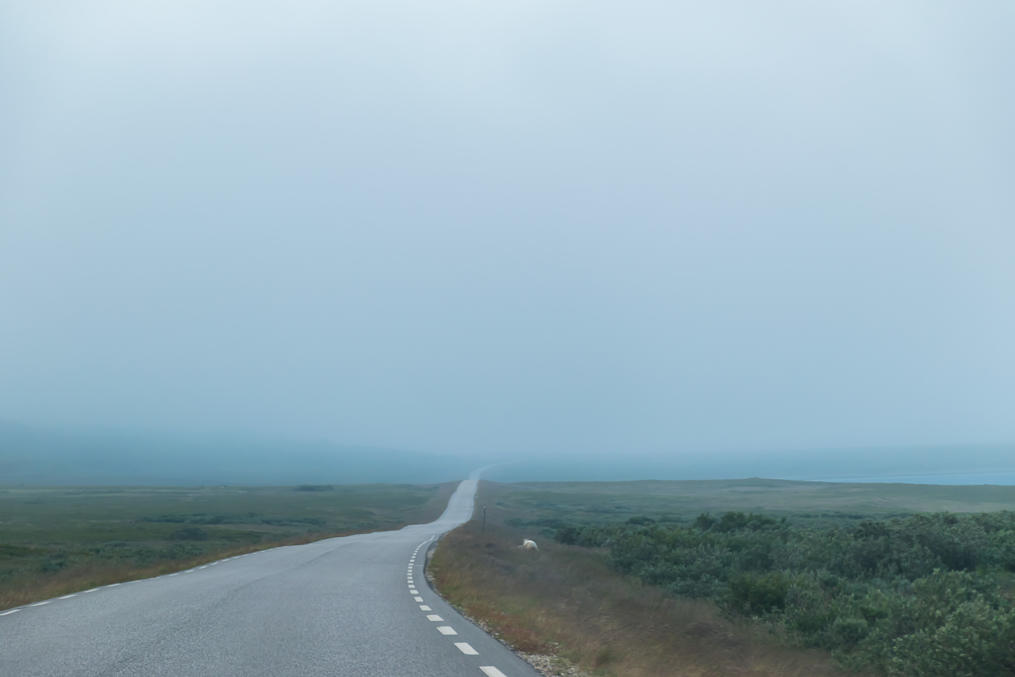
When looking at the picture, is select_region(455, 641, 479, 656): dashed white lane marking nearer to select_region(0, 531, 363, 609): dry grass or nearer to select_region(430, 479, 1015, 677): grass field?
select_region(430, 479, 1015, 677): grass field

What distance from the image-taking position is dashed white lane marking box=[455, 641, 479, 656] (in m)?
11.2

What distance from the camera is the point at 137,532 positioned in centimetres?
6762

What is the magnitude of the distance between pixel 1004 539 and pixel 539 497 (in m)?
122

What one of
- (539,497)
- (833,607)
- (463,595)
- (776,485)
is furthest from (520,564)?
(776,485)

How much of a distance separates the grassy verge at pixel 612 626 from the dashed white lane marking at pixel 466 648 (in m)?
0.79

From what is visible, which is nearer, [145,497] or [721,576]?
[721,576]

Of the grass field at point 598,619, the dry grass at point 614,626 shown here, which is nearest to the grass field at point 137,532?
the grass field at point 598,619

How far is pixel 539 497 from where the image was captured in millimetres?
149625

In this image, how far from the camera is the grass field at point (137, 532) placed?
2491 cm

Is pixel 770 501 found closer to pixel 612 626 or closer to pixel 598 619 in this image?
pixel 598 619

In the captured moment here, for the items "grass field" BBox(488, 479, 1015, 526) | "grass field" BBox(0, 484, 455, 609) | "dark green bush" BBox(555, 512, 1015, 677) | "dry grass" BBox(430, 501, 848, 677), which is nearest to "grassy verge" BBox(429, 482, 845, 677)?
"dry grass" BBox(430, 501, 848, 677)

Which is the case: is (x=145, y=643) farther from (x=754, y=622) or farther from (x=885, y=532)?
(x=885, y=532)

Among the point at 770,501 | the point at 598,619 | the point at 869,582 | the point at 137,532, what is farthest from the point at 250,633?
the point at 770,501

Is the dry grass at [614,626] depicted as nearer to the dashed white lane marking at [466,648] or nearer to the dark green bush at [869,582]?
the dashed white lane marking at [466,648]
